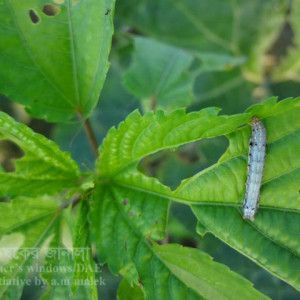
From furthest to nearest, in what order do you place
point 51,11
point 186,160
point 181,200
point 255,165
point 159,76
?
point 186,160
point 159,76
point 51,11
point 181,200
point 255,165

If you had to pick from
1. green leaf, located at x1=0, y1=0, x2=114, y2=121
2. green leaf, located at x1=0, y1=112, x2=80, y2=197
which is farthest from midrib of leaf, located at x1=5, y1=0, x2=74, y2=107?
green leaf, located at x1=0, y1=112, x2=80, y2=197

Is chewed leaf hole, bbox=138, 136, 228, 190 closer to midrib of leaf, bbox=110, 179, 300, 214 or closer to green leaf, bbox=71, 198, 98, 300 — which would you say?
midrib of leaf, bbox=110, 179, 300, 214

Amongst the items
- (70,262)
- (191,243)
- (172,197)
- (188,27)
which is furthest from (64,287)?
(188,27)

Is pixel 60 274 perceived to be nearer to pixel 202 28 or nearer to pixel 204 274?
pixel 204 274

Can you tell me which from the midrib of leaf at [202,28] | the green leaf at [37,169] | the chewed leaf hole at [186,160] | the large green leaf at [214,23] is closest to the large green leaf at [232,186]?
the green leaf at [37,169]

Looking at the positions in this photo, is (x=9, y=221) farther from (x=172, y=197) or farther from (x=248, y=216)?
(x=248, y=216)

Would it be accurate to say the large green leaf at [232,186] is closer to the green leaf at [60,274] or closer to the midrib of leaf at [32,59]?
the green leaf at [60,274]

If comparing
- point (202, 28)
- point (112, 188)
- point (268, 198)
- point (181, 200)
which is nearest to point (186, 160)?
point (202, 28)
